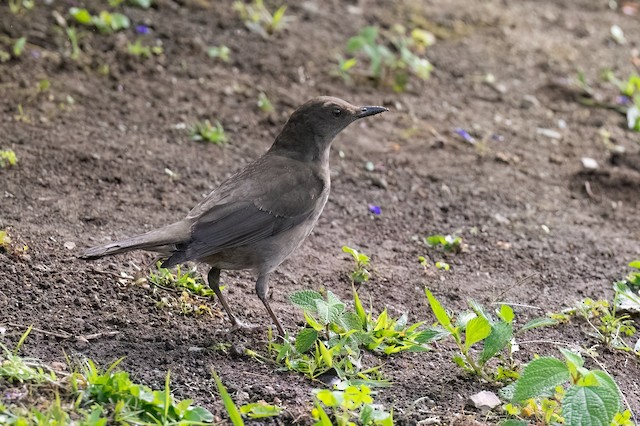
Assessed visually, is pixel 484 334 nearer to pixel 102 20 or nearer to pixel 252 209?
pixel 252 209

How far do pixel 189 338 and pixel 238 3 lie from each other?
540 cm

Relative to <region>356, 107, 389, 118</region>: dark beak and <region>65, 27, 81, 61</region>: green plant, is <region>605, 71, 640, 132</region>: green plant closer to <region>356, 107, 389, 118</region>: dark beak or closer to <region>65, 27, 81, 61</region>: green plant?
<region>356, 107, 389, 118</region>: dark beak

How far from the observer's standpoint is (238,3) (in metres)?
9.84

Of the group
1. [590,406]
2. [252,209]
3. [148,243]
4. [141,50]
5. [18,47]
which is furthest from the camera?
[141,50]

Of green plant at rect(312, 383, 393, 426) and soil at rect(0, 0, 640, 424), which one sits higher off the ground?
green plant at rect(312, 383, 393, 426)

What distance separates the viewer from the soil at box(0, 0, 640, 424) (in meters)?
5.17

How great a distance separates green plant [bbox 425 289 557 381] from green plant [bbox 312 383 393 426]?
654 mm

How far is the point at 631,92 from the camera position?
9766 millimetres

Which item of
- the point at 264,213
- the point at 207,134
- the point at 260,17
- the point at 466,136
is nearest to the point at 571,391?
the point at 264,213

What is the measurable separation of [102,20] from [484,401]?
220 inches

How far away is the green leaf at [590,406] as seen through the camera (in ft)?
13.9

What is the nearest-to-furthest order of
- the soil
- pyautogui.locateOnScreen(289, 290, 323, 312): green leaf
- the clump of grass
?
1. the clump of grass
2. pyautogui.locateOnScreen(289, 290, 323, 312): green leaf
3. the soil

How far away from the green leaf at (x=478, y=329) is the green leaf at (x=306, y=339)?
0.80 meters

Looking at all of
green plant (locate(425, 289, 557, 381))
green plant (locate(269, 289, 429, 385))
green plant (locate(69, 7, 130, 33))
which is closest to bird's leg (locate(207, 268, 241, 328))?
green plant (locate(269, 289, 429, 385))
